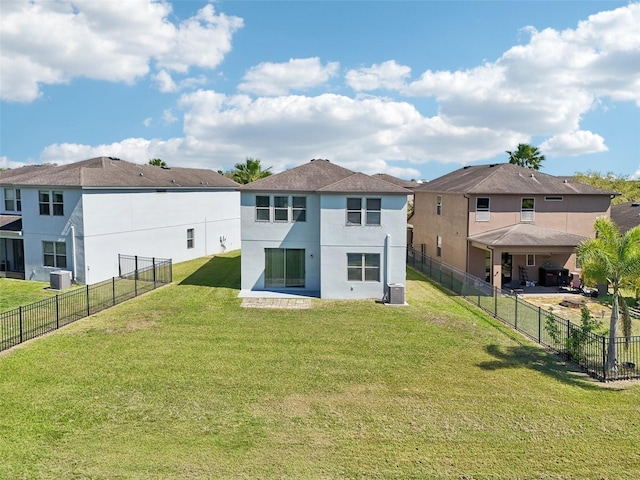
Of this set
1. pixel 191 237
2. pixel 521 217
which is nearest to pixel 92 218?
pixel 191 237

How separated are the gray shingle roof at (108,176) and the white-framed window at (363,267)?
47.3 feet

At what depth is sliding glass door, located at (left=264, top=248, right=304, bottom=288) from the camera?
23.4 m

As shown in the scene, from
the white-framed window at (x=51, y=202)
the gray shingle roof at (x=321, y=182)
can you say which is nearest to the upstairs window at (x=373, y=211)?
the gray shingle roof at (x=321, y=182)

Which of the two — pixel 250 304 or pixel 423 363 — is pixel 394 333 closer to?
pixel 423 363

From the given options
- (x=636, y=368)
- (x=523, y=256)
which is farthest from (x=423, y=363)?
(x=523, y=256)

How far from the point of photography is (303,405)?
1109cm

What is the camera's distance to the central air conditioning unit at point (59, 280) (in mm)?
23828

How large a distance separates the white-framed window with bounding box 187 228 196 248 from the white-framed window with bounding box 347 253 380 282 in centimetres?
1667

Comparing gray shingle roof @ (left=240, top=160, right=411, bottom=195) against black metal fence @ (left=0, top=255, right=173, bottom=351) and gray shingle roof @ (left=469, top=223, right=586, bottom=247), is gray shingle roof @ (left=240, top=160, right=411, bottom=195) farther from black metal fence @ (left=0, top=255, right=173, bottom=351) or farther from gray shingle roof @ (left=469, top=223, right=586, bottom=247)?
black metal fence @ (left=0, top=255, right=173, bottom=351)

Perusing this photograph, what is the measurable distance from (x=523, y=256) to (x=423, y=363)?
1644 centimetres

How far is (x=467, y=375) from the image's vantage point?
1299 centimetres

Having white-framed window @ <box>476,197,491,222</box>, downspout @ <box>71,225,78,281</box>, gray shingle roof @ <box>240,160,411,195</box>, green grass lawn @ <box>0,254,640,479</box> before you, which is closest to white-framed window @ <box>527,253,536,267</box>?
white-framed window @ <box>476,197,491,222</box>

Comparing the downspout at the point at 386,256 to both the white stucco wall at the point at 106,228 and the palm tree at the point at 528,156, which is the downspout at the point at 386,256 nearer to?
the white stucco wall at the point at 106,228

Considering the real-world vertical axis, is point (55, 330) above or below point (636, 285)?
below
